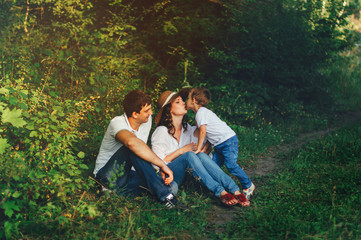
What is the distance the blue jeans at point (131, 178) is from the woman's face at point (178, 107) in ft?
3.42

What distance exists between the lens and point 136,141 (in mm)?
3721

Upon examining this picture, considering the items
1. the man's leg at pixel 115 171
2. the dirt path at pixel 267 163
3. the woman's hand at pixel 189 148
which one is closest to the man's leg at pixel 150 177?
the man's leg at pixel 115 171

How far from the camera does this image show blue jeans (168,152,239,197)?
162 inches

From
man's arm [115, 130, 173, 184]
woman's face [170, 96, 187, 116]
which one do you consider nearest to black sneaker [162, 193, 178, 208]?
man's arm [115, 130, 173, 184]

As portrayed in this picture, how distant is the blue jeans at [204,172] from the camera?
13.5 feet

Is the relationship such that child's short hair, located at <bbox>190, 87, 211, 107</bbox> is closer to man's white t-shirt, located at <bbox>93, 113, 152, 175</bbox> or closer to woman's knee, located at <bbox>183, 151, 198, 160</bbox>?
woman's knee, located at <bbox>183, 151, 198, 160</bbox>

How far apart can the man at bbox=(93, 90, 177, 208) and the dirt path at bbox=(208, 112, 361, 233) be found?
1.75 feet

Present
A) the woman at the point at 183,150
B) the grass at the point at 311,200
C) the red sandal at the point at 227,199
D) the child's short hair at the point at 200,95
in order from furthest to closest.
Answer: the child's short hair at the point at 200,95 < the woman at the point at 183,150 < the red sandal at the point at 227,199 < the grass at the point at 311,200

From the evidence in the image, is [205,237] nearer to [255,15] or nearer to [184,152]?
[184,152]

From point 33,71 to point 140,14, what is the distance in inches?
120

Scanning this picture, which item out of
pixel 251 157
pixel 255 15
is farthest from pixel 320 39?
pixel 251 157

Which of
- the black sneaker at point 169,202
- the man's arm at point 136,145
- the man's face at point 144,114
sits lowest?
the black sneaker at point 169,202

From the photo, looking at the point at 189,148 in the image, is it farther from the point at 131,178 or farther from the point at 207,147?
the point at 131,178

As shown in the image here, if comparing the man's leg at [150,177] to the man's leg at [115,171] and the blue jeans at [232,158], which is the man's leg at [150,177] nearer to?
the man's leg at [115,171]
